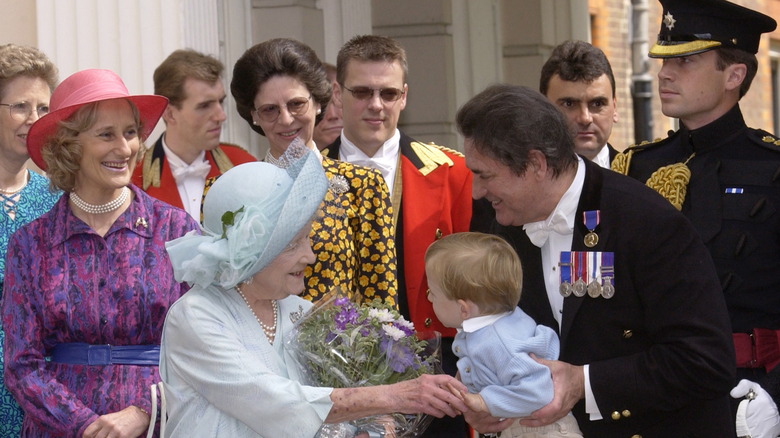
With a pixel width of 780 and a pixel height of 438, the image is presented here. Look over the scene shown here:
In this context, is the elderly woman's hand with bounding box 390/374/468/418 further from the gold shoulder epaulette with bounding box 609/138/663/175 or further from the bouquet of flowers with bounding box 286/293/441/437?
the gold shoulder epaulette with bounding box 609/138/663/175

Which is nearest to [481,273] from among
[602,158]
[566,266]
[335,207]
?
[566,266]

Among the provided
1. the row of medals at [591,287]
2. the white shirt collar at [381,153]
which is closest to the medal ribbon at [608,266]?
the row of medals at [591,287]

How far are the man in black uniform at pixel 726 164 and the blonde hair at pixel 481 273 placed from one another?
2.72ft

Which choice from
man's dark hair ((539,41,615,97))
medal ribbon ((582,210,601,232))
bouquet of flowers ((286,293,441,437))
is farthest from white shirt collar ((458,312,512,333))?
man's dark hair ((539,41,615,97))

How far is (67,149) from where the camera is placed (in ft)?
14.3

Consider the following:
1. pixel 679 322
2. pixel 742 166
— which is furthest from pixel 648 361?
pixel 742 166

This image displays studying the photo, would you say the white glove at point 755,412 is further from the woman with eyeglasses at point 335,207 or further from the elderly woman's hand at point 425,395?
the woman with eyeglasses at point 335,207

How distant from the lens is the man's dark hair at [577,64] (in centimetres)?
584

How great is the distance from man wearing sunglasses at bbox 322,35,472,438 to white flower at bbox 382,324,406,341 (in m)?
1.12

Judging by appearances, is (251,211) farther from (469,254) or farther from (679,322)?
(679,322)

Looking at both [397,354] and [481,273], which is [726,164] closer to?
[481,273]

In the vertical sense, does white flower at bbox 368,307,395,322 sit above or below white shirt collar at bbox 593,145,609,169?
below

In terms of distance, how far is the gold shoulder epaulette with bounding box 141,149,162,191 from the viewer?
19.0 feet

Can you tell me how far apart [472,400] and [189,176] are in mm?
2555
